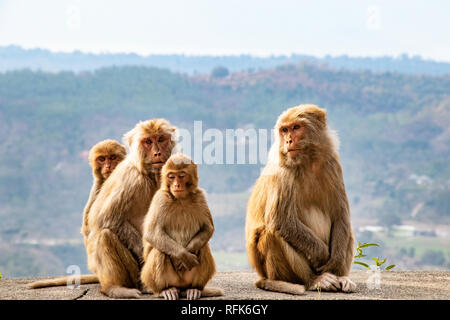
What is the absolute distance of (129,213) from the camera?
247 inches

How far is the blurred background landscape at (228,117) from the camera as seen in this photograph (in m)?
33.4

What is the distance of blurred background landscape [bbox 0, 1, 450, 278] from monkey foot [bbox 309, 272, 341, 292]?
25.5 meters

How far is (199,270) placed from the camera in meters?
5.86

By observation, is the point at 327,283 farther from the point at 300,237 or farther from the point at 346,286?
the point at 300,237

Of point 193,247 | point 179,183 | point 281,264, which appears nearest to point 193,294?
point 193,247

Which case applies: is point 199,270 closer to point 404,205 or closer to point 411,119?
point 404,205

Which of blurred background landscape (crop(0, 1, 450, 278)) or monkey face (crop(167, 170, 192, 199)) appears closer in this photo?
monkey face (crop(167, 170, 192, 199))

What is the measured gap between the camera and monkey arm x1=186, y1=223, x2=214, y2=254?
227 inches

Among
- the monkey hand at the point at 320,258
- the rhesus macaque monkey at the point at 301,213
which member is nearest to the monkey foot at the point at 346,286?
the rhesus macaque monkey at the point at 301,213

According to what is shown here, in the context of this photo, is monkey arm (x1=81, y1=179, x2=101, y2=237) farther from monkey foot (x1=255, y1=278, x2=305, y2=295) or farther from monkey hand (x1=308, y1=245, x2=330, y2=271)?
monkey hand (x1=308, y1=245, x2=330, y2=271)

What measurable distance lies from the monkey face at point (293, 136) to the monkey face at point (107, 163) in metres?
1.84

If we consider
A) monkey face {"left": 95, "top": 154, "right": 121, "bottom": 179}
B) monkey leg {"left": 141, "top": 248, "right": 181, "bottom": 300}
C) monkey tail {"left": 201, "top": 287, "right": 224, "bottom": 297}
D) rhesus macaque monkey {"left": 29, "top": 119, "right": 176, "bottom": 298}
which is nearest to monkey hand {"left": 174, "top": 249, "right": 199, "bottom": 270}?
monkey leg {"left": 141, "top": 248, "right": 181, "bottom": 300}

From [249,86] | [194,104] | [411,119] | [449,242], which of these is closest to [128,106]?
[194,104]
